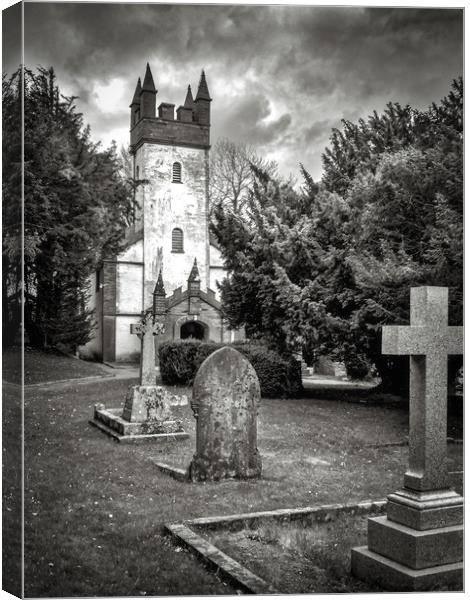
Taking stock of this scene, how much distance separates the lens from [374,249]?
7.70 metres

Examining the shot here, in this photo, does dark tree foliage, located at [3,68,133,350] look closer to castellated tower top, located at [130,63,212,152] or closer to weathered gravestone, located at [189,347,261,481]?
castellated tower top, located at [130,63,212,152]

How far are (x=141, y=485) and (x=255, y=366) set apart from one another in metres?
7.54

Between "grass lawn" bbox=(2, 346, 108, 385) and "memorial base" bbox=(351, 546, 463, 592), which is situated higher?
"grass lawn" bbox=(2, 346, 108, 385)

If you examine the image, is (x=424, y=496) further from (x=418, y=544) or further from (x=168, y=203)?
(x=168, y=203)

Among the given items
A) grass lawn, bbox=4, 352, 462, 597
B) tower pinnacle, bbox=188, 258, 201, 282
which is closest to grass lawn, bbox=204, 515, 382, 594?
grass lawn, bbox=4, 352, 462, 597

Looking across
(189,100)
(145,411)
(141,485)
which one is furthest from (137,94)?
(145,411)

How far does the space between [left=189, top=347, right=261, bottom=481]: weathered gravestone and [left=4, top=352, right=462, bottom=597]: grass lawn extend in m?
0.21

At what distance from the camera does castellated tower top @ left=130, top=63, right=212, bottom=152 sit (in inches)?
216

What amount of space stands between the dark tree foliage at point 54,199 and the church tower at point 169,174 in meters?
0.56

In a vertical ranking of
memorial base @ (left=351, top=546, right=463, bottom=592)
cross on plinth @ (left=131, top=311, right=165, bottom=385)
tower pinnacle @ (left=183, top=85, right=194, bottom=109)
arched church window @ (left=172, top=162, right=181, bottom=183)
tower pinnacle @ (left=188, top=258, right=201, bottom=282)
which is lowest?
memorial base @ (left=351, top=546, right=463, bottom=592)

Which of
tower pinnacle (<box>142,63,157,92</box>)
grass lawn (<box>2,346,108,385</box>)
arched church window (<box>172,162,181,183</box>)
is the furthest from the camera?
Result: arched church window (<box>172,162,181,183</box>)

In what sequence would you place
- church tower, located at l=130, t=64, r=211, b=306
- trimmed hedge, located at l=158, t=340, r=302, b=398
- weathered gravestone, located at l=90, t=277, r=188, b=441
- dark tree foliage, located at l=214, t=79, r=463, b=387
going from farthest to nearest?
1. trimmed hedge, located at l=158, t=340, r=302, b=398
2. weathered gravestone, located at l=90, t=277, r=188, b=441
3. dark tree foliage, located at l=214, t=79, r=463, b=387
4. church tower, located at l=130, t=64, r=211, b=306

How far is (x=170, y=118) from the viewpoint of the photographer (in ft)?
20.9

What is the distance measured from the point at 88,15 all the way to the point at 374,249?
430 centimetres
